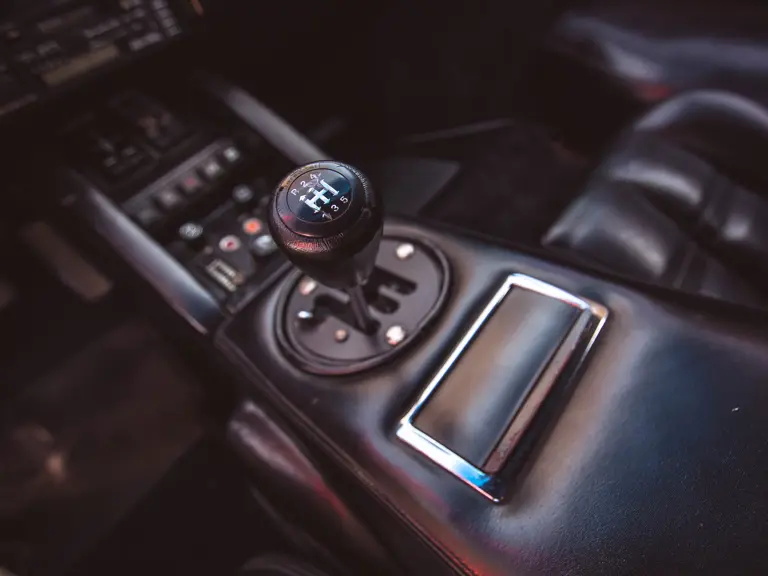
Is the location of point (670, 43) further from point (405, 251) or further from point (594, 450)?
point (594, 450)

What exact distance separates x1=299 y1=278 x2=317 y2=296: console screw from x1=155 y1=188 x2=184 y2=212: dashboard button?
0.31 m

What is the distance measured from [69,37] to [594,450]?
2.96 feet

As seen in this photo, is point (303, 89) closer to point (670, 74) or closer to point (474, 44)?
point (474, 44)

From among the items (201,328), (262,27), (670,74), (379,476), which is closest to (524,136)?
(670,74)

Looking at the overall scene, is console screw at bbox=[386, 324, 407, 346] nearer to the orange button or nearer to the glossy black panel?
the glossy black panel

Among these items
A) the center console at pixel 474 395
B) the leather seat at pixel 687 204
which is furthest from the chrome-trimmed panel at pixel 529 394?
the leather seat at pixel 687 204

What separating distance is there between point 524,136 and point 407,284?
44.3 inches

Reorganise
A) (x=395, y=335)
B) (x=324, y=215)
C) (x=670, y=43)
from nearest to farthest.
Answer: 1. (x=324, y=215)
2. (x=395, y=335)
3. (x=670, y=43)

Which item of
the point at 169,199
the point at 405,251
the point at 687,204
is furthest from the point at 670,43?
the point at 169,199

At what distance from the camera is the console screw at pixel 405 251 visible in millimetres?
749

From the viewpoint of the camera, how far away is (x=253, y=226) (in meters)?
0.91

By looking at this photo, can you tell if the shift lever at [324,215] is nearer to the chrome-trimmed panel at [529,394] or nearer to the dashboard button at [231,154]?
the chrome-trimmed panel at [529,394]

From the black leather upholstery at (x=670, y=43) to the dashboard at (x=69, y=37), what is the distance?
31.1 inches

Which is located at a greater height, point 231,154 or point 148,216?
point 231,154
